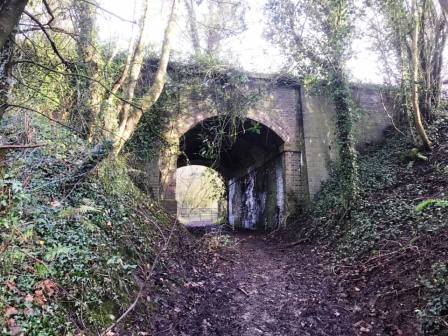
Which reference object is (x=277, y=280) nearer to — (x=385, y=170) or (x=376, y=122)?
(x=385, y=170)

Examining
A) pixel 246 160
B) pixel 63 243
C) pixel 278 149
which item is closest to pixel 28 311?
pixel 63 243

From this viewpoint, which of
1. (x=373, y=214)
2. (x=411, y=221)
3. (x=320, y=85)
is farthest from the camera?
(x=320, y=85)

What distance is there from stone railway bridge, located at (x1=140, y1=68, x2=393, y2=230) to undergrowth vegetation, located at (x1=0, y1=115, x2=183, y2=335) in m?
4.54

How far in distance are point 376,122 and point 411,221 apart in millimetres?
7345

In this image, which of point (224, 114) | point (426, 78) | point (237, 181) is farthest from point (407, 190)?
point (237, 181)

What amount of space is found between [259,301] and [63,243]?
304 centimetres

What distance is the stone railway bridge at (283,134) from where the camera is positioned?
35.7 ft

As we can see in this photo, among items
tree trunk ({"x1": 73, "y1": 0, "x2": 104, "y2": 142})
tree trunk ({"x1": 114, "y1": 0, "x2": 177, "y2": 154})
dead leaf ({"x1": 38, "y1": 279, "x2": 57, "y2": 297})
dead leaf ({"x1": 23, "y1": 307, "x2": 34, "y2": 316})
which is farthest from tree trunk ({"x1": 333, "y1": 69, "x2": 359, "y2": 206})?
dead leaf ({"x1": 23, "y1": 307, "x2": 34, "y2": 316})

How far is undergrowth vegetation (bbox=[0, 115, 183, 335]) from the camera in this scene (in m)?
2.95

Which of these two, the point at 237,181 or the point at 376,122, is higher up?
the point at 376,122

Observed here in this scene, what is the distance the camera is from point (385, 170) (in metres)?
10.0

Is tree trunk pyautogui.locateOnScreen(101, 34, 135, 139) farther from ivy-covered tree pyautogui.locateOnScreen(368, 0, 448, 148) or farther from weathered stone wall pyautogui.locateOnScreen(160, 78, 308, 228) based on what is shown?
ivy-covered tree pyautogui.locateOnScreen(368, 0, 448, 148)

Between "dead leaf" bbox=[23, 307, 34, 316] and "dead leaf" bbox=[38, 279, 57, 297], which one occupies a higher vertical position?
"dead leaf" bbox=[38, 279, 57, 297]

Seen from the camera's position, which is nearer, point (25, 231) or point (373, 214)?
point (25, 231)
